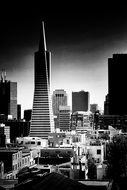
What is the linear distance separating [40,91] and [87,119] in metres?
16.6

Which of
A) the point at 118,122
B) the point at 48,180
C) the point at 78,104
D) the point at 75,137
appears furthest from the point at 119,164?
the point at 78,104

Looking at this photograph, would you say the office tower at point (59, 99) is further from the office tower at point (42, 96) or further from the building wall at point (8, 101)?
the office tower at point (42, 96)

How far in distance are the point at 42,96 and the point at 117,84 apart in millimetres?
11741

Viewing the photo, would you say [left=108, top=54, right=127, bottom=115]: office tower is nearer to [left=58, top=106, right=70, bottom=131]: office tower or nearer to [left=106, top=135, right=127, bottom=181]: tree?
[left=58, top=106, right=70, bottom=131]: office tower

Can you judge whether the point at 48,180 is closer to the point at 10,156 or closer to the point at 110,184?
the point at 110,184

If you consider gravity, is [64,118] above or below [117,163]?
above

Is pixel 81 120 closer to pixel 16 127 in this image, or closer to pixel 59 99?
pixel 16 127

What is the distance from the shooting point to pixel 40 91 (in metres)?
43.9

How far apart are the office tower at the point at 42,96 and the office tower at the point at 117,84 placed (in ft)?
28.1

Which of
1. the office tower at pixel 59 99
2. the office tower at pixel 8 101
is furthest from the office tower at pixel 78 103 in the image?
the office tower at pixel 8 101

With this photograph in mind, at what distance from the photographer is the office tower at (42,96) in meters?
43.7

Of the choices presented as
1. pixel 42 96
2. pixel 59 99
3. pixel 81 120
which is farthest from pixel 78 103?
pixel 42 96

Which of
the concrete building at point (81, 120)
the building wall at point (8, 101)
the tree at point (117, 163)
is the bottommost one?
the tree at point (117, 163)

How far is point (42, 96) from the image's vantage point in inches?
1722
